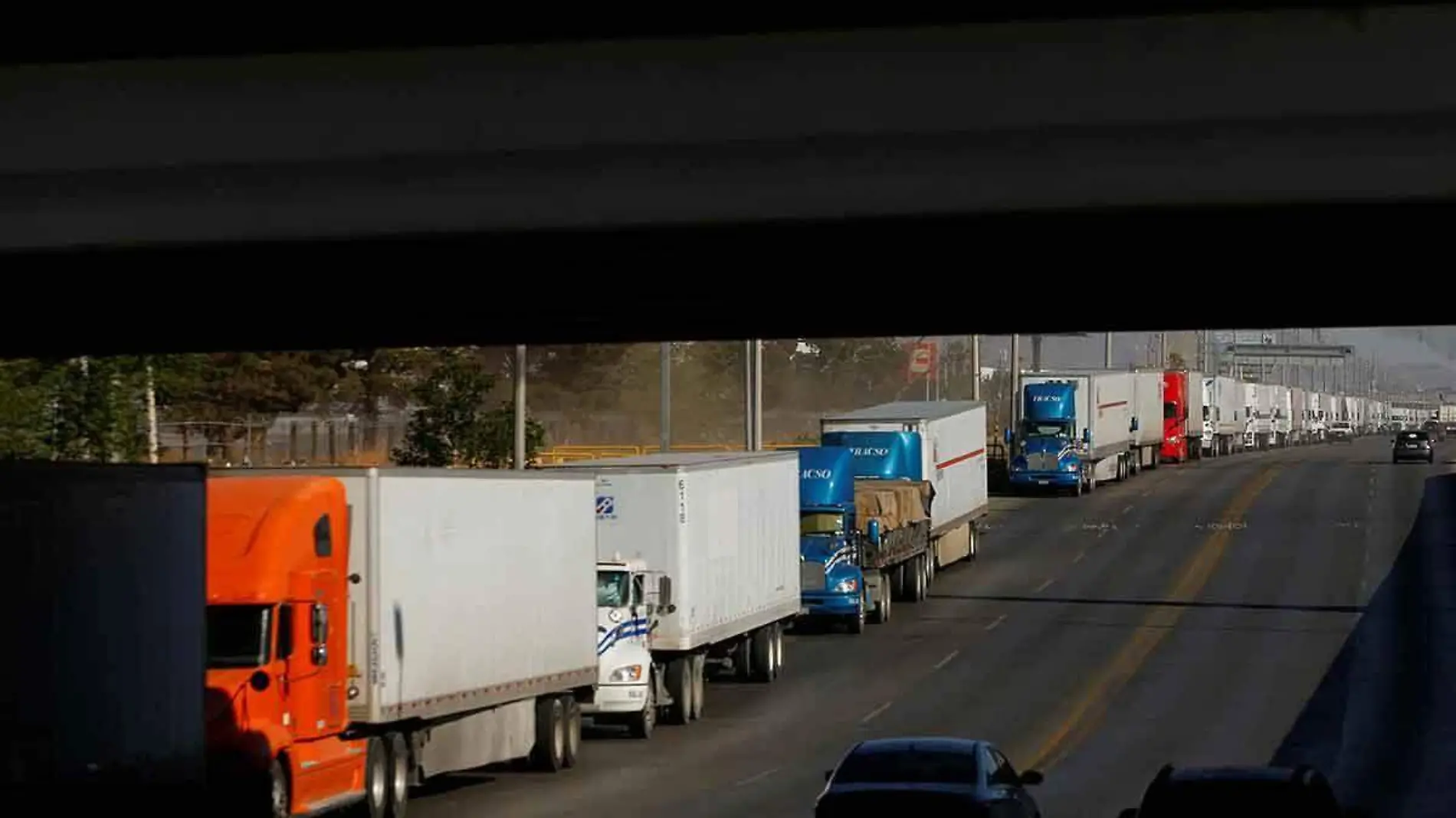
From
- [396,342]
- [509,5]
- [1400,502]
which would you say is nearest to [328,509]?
[396,342]

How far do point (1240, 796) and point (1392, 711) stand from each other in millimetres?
19140

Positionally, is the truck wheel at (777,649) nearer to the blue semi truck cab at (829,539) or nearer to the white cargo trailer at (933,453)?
the blue semi truck cab at (829,539)

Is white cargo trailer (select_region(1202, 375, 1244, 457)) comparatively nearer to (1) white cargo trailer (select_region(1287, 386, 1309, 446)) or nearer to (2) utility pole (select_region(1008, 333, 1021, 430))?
(2) utility pole (select_region(1008, 333, 1021, 430))

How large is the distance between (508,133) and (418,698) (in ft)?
43.0

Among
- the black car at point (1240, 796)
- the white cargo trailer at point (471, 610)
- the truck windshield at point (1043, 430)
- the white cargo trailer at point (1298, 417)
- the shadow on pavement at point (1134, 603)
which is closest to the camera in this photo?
the black car at point (1240, 796)

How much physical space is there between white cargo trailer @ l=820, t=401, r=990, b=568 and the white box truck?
62.0 feet

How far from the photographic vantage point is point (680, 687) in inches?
1430

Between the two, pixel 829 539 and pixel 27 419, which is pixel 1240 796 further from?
pixel 829 539

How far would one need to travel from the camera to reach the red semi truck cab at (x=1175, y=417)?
104 metres

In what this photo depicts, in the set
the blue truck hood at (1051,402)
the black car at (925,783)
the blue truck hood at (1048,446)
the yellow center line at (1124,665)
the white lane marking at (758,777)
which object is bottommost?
the white lane marking at (758,777)

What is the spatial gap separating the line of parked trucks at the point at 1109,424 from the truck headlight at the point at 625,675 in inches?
1938

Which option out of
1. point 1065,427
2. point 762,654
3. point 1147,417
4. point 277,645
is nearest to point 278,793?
point 277,645

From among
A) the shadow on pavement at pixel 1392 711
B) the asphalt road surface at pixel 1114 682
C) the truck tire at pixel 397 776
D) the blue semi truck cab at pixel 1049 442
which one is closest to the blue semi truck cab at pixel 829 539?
the asphalt road surface at pixel 1114 682

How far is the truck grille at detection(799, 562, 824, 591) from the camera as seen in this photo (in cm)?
4788
